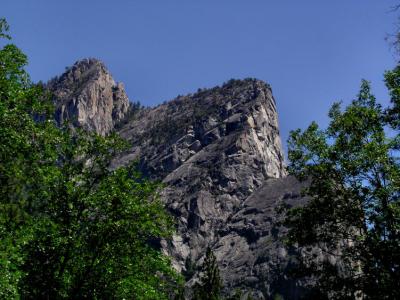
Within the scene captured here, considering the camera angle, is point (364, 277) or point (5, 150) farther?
point (364, 277)

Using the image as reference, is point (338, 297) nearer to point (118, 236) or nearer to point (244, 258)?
point (118, 236)

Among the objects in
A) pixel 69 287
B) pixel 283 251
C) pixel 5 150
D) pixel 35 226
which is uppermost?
pixel 283 251

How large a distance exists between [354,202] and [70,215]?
44.4 feet

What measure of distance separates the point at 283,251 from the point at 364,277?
6320 inches

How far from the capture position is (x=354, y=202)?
21.3m

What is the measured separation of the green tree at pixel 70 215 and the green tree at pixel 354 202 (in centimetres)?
751

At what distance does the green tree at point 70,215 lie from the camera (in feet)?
63.8

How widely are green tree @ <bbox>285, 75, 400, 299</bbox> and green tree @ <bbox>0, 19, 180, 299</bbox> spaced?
751cm

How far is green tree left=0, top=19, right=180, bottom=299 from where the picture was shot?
63.8ft

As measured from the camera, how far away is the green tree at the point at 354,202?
19594mm

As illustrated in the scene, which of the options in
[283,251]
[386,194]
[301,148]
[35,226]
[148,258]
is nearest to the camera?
[35,226]

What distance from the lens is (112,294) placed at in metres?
20.8

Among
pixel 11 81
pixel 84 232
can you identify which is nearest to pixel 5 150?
pixel 11 81

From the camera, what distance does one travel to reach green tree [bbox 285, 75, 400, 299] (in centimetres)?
1959
